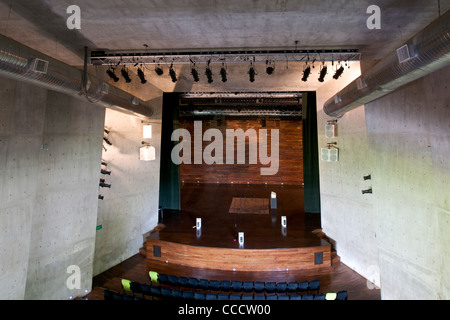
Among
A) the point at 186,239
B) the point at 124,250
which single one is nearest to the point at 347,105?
the point at 186,239

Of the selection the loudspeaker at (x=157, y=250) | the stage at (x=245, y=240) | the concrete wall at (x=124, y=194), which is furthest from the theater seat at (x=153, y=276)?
the concrete wall at (x=124, y=194)

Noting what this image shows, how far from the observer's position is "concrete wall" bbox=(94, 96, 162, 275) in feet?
26.0

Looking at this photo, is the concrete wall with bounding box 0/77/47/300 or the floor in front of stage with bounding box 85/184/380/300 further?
the floor in front of stage with bounding box 85/184/380/300

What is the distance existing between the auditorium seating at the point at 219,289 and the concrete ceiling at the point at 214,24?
600 cm

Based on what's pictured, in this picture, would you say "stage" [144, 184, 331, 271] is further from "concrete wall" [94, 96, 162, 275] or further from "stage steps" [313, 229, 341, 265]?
"concrete wall" [94, 96, 162, 275]

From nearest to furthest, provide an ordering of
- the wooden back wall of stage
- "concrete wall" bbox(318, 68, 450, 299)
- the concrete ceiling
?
the concrete ceiling < "concrete wall" bbox(318, 68, 450, 299) < the wooden back wall of stage

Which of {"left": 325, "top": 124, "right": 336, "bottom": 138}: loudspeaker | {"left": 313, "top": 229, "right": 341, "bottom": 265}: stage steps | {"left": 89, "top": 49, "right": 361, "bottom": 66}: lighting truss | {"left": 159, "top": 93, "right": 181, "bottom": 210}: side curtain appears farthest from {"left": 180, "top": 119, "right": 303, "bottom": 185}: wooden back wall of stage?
{"left": 89, "top": 49, "right": 361, "bottom": 66}: lighting truss

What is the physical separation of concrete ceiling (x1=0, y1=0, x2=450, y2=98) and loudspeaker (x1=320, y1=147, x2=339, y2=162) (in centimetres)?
356

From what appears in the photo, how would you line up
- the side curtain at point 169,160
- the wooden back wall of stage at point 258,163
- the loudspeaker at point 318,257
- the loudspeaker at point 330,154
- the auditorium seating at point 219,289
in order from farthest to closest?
the wooden back wall of stage at point 258,163 < the side curtain at point 169,160 < the loudspeaker at point 330,154 < the loudspeaker at point 318,257 < the auditorium seating at point 219,289

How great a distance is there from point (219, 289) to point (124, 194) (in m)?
5.06

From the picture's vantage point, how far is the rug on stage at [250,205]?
37.4 feet

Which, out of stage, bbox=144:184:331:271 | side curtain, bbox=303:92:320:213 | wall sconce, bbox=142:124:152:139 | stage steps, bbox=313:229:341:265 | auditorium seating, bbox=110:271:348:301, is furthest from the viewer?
side curtain, bbox=303:92:320:213

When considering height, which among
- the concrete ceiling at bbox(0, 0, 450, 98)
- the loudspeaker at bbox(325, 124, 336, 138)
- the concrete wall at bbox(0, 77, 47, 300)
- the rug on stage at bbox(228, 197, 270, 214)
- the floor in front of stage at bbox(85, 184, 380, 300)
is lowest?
the floor in front of stage at bbox(85, 184, 380, 300)

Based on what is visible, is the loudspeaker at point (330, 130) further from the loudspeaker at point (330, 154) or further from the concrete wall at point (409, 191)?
the concrete wall at point (409, 191)
